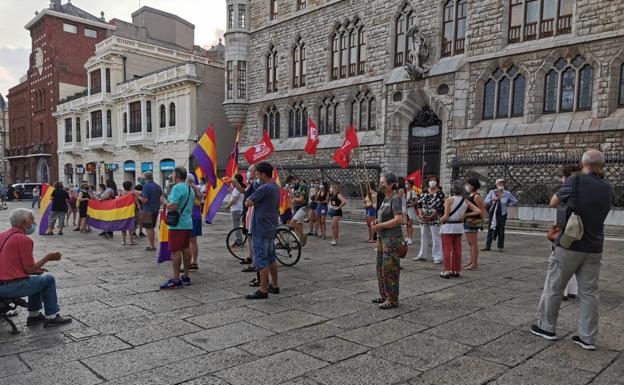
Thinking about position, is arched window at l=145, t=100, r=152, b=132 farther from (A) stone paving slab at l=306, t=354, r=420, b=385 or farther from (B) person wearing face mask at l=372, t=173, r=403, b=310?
(A) stone paving slab at l=306, t=354, r=420, b=385

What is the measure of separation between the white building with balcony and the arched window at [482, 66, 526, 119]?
59.6ft

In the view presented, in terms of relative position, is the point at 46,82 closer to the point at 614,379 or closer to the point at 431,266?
the point at 431,266

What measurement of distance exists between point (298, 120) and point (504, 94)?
44.9ft

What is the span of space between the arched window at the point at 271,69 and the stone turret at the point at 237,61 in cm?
185

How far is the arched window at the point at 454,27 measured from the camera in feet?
68.4

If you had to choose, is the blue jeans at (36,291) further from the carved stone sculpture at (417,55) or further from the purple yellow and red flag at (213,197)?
the carved stone sculpture at (417,55)

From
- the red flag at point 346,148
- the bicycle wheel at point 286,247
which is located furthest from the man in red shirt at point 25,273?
the red flag at point 346,148

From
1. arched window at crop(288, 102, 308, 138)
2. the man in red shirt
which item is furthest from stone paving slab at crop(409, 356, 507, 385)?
arched window at crop(288, 102, 308, 138)

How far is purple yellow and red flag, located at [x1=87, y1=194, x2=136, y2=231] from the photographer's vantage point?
11406 mm

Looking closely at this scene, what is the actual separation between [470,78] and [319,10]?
11.7 meters

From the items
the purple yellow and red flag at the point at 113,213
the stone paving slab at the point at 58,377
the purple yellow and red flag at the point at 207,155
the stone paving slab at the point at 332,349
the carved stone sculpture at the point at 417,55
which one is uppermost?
the carved stone sculpture at the point at 417,55

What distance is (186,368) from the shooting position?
3756 millimetres

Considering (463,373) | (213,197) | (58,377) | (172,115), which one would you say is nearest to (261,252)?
(58,377)

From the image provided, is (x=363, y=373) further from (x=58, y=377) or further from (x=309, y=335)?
(x=58, y=377)
